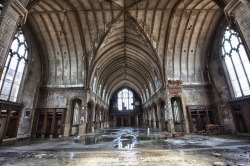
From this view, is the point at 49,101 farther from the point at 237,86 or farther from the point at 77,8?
the point at 237,86

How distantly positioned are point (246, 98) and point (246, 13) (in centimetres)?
916

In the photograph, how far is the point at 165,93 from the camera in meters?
16.5

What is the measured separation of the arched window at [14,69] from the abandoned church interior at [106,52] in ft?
0.28

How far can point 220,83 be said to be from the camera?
14758 millimetres

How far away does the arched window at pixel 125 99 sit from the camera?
133 feet

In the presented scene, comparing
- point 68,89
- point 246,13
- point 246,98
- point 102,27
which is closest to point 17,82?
point 68,89

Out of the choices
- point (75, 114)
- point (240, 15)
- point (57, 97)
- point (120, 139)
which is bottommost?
point (120, 139)

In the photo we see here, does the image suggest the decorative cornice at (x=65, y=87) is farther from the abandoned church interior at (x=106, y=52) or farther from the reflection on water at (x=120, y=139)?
the reflection on water at (x=120, y=139)

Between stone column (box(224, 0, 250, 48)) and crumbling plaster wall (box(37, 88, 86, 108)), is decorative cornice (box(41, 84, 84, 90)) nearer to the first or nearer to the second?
crumbling plaster wall (box(37, 88, 86, 108))

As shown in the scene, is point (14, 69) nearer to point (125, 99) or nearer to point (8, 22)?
point (8, 22)

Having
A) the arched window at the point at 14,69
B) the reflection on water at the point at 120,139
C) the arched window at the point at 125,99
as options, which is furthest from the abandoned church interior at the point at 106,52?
the arched window at the point at 125,99

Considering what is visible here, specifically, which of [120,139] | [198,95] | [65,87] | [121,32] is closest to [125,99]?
[65,87]

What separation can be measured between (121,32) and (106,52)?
3.79 m

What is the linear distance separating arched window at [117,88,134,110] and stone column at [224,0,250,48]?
35.9 metres
